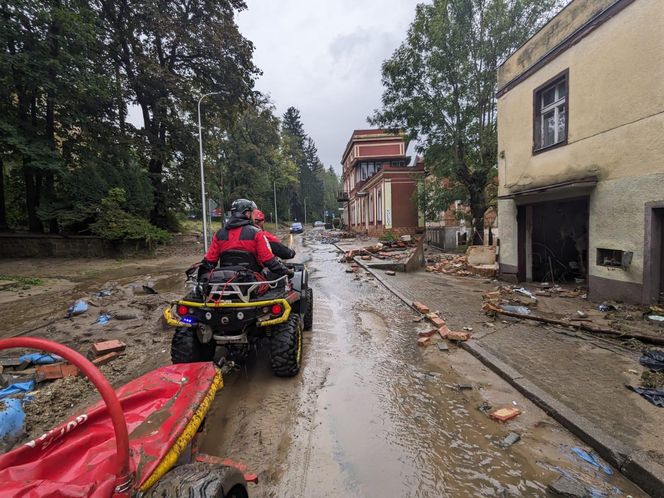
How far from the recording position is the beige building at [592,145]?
6180 millimetres

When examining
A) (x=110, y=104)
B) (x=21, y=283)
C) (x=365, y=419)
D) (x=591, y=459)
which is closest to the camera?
(x=591, y=459)

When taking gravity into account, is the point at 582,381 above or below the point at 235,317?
below

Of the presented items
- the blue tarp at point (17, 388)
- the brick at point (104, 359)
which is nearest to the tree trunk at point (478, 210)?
the brick at point (104, 359)

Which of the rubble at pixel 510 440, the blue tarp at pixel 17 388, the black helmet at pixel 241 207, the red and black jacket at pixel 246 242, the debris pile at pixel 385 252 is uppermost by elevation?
the black helmet at pixel 241 207

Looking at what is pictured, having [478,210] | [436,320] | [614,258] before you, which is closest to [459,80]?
[478,210]

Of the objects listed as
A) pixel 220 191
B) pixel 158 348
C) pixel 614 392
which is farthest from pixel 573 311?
pixel 220 191

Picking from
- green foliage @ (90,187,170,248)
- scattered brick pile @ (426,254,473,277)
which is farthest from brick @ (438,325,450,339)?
green foliage @ (90,187,170,248)

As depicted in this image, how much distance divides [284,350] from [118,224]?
1689cm

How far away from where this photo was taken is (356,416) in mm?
3369

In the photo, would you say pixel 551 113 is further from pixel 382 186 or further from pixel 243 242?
pixel 382 186

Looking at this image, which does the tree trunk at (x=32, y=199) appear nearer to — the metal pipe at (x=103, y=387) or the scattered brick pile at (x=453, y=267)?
the scattered brick pile at (x=453, y=267)

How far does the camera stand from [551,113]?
8781 millimetres

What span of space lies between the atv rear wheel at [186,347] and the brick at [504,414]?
3.02 m

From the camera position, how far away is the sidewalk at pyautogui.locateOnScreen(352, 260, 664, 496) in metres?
2.76
